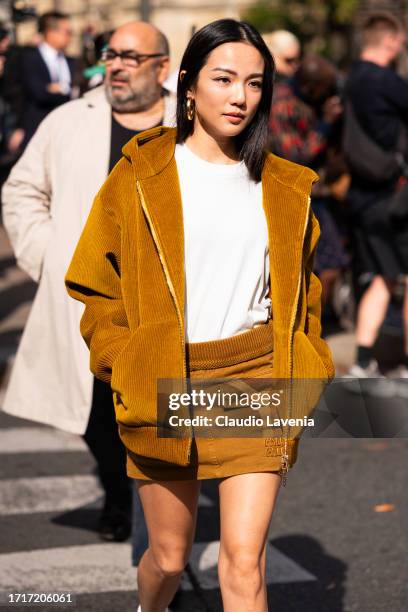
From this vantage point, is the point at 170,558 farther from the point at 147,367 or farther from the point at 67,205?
the point at 67,205

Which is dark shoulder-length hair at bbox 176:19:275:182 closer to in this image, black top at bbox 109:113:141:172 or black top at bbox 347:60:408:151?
black top at bbox 109:113:141:172

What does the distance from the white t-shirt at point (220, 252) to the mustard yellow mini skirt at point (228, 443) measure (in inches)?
1.7

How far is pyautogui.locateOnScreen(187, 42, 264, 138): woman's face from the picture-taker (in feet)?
11.5

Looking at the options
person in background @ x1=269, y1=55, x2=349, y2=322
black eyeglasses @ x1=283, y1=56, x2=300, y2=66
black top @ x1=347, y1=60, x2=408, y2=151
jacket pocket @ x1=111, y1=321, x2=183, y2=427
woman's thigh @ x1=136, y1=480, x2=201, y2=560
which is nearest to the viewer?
jacket pocket @ x1=111, y1=321, x2=183, y2=427

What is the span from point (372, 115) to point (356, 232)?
83 cm

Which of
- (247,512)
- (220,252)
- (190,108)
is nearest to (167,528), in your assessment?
(247,512)

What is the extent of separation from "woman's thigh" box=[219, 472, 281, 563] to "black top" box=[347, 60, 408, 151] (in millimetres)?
5117

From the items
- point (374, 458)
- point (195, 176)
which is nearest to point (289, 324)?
point (195, 176)

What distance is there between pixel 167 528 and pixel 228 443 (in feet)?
1.09

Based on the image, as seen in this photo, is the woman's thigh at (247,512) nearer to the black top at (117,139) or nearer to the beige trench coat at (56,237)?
Result: the beige trench coat at (56,237)

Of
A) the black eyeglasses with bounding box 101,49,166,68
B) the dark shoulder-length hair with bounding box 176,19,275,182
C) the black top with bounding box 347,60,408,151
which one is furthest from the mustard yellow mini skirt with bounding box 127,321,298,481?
the black top with bounding box 347,60,408,151

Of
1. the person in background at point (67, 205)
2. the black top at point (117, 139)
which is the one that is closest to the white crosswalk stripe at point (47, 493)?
the person in background at point (67, 205)

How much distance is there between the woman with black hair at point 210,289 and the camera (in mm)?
3404

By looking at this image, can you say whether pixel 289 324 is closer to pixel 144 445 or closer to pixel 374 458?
pixel 144 445
